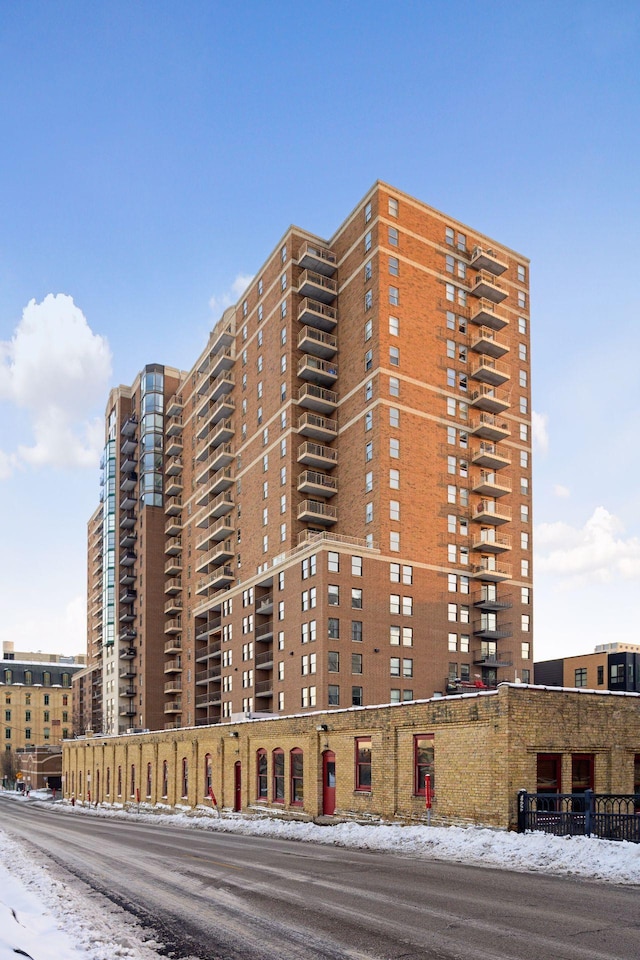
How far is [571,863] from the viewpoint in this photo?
65.7 feet

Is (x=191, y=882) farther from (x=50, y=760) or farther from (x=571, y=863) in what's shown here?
(x=50, y=760)

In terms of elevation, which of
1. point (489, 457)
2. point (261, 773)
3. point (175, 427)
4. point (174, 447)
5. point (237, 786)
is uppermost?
point (175, 427)

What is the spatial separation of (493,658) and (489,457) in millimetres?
17294

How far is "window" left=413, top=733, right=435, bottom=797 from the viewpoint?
30.8m

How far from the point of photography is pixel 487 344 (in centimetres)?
7819

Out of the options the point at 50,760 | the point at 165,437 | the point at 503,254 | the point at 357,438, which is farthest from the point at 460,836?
the point at 50,760

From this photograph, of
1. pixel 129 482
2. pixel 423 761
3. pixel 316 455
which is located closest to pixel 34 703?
pixel 129 482

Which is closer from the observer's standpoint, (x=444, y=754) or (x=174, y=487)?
(x=444, y=754)

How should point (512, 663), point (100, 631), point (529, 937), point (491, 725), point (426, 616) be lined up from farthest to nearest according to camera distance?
1. point (100, 631)
2. point (512, 663)
3. point (426, 616)
4. point (491, 725)
5. point (529, 937)

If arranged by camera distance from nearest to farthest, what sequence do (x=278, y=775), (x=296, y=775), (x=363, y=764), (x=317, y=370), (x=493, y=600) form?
(x=363, y=764) → (x=296, y=775) → (x=278, y=775) → (x=493, y=600) → (x=317, y=370)

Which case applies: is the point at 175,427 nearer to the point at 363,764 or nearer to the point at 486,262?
the point at 486,262

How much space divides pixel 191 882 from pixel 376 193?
64.6m

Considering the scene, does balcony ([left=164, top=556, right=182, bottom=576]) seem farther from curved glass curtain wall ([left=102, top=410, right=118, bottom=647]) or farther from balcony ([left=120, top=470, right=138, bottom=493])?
balcony ([left=120, top=470, right=138, bottom=493])

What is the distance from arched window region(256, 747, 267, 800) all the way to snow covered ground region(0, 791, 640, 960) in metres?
9.68
